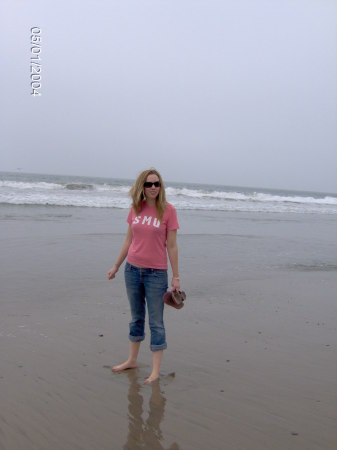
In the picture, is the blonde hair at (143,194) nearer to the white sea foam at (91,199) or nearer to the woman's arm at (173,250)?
the woman's arm at (173,250)

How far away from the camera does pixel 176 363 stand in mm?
4012

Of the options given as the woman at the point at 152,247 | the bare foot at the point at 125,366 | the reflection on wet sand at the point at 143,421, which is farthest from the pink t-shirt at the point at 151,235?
the reflection on wet sand at the point at 143,421

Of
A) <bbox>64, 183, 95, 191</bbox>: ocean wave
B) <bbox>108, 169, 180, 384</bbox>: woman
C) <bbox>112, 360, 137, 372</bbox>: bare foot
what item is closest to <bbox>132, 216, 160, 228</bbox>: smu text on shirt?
<bbox>108, 169, 180, 384</bbox>: woman

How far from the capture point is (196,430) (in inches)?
113

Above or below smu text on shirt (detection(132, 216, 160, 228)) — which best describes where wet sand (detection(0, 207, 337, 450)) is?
below

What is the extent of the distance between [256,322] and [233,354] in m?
1.11

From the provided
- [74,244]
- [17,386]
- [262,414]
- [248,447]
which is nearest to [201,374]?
[262,414]

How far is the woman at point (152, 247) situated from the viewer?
3660 millimetres

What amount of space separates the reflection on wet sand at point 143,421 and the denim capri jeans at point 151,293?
0.37 metres

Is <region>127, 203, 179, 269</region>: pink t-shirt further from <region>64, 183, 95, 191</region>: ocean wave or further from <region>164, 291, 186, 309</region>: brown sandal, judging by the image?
<region>64, 183, 95, 191</region>: ocean wave

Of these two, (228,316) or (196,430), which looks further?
(228,316)

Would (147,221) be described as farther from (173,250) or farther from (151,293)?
(151,293)

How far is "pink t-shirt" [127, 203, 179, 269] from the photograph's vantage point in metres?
3.66

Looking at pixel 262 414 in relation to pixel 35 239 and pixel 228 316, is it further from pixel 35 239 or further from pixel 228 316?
pixel 35 239
